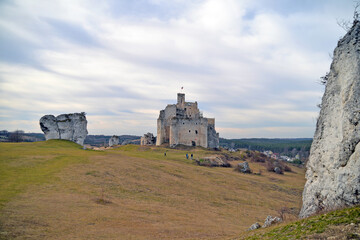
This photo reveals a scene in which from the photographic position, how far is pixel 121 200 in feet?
65.3

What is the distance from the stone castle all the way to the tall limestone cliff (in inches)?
1933

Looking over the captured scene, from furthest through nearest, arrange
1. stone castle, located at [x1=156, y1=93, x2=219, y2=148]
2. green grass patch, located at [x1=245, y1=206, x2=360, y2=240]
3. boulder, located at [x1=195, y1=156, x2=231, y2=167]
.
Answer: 1. stone castle, located at [x1=156, y1=93, x2=219, y2=148]
2. boulder, located at [x1=195, y1=156, x2=231, y2=167]
3. green grass patch, located at [x1=245, y1=206, x2=360, y2=240]

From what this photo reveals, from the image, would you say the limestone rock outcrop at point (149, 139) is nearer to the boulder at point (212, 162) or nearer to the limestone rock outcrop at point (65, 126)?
the limestone rock outcrop at point (65, 126)

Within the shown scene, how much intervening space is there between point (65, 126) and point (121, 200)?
29421 millimetres

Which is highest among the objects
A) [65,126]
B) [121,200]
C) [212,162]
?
[65,126]

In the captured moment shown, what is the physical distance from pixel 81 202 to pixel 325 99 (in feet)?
52.0

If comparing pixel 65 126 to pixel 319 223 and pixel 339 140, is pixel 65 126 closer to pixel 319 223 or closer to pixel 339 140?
pixel 339 140

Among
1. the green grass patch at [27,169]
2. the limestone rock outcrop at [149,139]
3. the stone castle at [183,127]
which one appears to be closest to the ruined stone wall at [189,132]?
the stone castle at [183,127]

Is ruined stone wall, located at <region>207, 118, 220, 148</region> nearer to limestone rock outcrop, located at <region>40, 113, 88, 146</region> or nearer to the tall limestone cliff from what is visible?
limestone rock outcrop, located at <region>40, 113, 88, 146</region>

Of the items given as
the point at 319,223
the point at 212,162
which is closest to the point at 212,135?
the point at 212,162

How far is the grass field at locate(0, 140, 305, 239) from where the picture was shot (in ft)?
45.7

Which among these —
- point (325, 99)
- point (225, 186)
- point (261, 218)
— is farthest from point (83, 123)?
point (325, 99)

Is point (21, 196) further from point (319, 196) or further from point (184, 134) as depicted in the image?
point (184, 134)

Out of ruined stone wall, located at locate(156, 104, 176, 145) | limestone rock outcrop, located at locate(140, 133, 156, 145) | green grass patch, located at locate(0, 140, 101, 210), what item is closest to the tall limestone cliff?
green grass patch, located at locate(0, 140, 101, 210)
